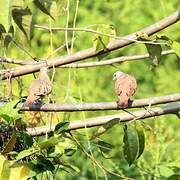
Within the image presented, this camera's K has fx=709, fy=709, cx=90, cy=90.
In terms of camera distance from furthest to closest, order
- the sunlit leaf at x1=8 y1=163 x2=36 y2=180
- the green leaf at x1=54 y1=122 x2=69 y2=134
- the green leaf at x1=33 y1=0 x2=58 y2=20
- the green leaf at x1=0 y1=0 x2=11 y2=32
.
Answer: the green leaf at x1=33 y1=0 x2=58 y2=20
the green leaf at x1=54 y1=122 x2=69 y2=134
the sunlit leaf at x1=8 y1=163 x2=36 y2=180
the green leaf at x1=0 y1=0 x2=11 y2=32

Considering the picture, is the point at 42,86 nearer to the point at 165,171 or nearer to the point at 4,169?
the point at 4,169

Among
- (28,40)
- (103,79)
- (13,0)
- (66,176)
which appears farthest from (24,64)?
(103,79)

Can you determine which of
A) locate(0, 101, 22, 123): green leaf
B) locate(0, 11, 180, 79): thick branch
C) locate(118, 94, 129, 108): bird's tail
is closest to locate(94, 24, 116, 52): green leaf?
locate(0, 11, 180, 79): thick branch

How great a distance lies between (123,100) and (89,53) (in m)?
0.14

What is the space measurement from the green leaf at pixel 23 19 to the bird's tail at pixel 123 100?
11.0 inches

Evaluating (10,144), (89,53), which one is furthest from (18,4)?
(10,144)

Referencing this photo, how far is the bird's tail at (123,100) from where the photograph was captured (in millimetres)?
1612

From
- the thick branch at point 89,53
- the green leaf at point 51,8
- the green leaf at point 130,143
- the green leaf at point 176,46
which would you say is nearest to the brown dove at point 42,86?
the thick branch at point 89,53

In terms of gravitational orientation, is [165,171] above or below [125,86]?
below

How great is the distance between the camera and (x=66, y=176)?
3344 mm

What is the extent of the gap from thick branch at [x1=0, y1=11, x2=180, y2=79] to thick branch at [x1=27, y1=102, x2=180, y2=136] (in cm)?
16

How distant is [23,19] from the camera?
173cm

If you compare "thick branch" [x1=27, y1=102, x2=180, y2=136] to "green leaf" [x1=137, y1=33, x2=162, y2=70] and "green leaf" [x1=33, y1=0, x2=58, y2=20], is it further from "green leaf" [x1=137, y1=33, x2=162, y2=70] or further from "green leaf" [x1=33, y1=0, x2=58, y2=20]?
A: "green leaf" [x1=33, y1=0, x2=58, y2=20]

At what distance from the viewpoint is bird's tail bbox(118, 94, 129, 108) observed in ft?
5.29
